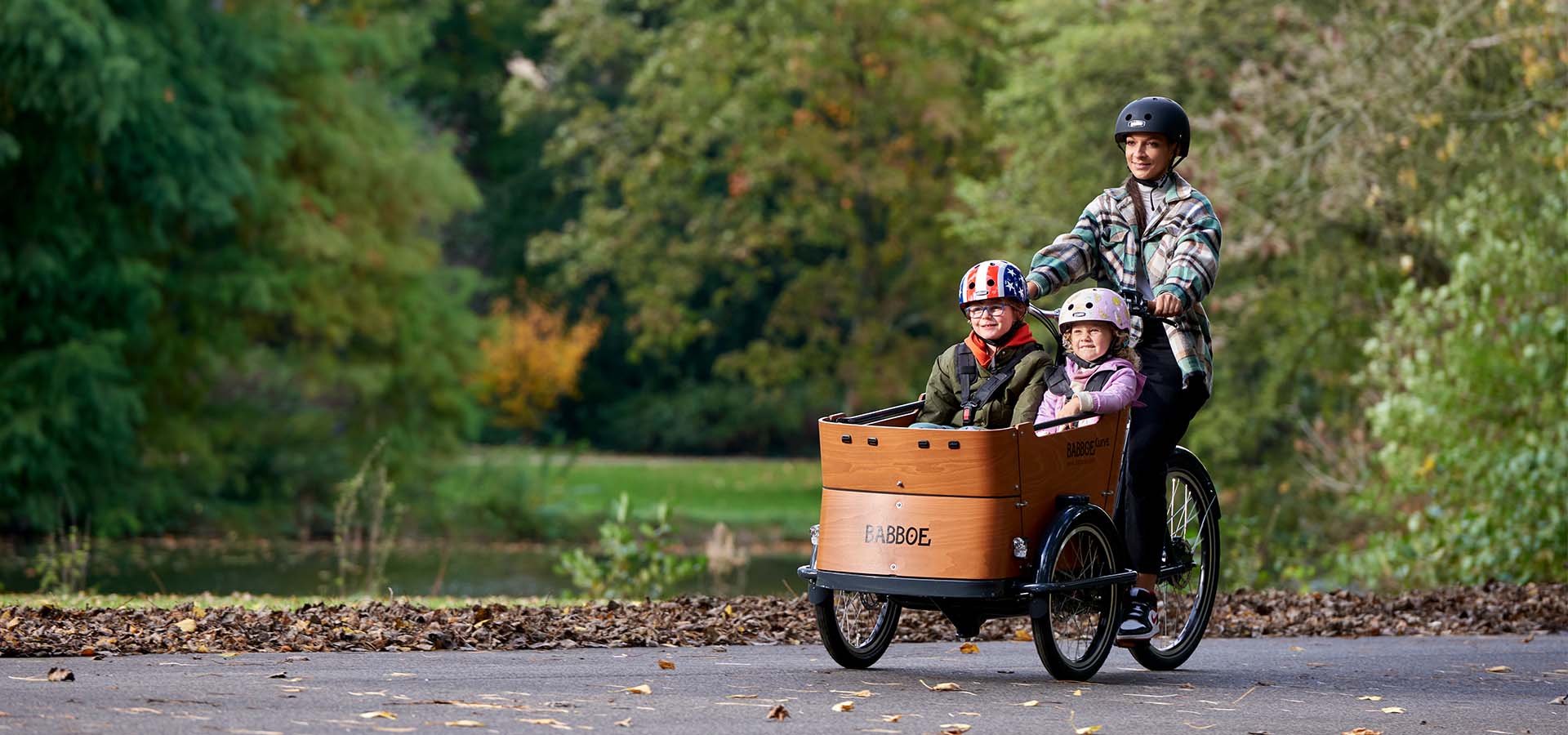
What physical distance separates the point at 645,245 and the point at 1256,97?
1851 cm

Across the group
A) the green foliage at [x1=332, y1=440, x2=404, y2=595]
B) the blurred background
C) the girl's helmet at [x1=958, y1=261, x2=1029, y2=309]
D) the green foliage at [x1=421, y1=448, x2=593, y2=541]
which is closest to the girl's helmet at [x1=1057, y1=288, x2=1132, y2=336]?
the girl's helmet at [x1=958, y1=261, x2=1029, y2=309]

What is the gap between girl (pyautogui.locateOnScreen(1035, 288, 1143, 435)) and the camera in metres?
7.35

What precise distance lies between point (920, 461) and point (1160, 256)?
1410mm

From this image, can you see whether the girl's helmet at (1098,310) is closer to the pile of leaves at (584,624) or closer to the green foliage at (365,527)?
the pile of leaves at (584,624)

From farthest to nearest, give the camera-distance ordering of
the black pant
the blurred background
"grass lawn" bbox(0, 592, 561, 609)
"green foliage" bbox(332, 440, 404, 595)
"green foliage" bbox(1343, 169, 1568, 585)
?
the blurred background → "green foliage" bbox(1343, 169, 1568, 585) → "green foliage" bbox(332, 440, 404, 595) → "grass lawn" bbox(0, 592, 561, 609) → the black pant

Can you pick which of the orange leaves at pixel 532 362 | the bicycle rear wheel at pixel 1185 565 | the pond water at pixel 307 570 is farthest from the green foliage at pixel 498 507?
A: the bicycle rear wheel at pixel 1185 565

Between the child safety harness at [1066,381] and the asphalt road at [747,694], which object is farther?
the child safety harness at [1066,381]

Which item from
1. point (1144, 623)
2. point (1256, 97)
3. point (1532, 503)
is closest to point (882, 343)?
point (1256, 97)

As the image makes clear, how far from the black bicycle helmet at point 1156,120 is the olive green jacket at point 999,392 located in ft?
3.24

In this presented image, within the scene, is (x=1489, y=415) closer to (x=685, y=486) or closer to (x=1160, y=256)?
(x=1160, y=256)

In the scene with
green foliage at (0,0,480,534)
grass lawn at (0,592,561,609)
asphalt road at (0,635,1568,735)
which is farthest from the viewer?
green foliage at (0,0,480,534)

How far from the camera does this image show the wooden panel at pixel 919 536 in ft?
23.2

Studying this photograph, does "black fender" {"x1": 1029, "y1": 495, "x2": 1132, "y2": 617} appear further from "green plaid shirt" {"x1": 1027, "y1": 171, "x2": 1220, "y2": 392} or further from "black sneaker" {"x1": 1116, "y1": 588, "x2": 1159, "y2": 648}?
"green plaid shirt" {"x1": 1027, "y1": 171, "x2": 1220, "y2": 392}

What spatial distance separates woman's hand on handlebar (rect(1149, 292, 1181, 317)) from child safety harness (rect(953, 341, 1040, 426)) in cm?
50
